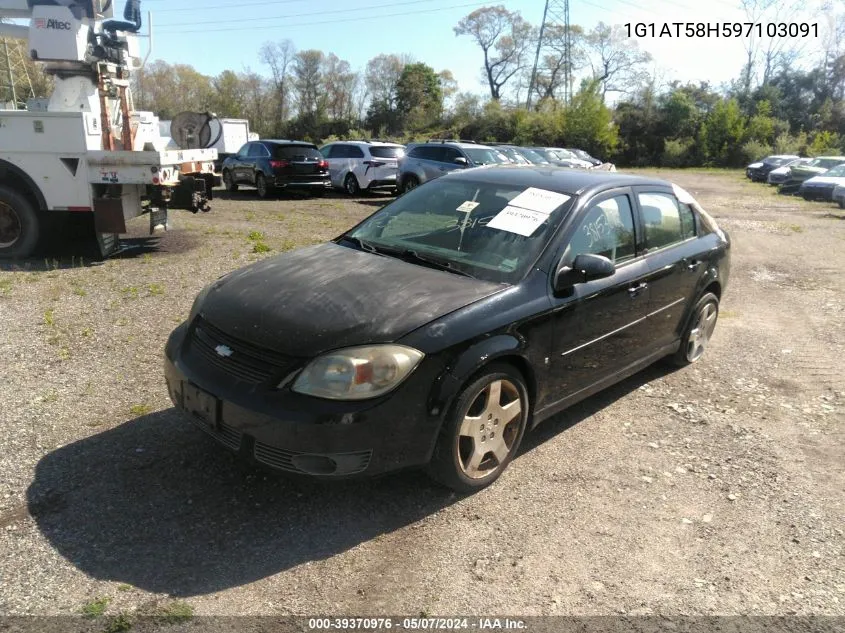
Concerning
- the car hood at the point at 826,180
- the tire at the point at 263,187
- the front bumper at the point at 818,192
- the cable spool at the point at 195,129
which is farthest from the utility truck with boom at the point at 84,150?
the car hood at the point at 826,180

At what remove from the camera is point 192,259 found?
8.89 meters

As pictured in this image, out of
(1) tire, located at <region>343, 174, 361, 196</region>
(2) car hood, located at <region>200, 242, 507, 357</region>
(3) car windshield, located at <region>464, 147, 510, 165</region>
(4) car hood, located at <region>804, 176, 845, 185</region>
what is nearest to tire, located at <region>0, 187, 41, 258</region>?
(2) car hood, located at <region>200, 242, 507, 357</region>

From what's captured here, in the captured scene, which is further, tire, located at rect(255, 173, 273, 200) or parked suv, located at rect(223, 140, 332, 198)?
tire, located at rect(255, 173, 273, 200)

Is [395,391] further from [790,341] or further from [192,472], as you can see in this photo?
[790,341]

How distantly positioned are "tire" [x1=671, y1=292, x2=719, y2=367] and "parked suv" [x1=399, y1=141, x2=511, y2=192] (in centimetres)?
1096

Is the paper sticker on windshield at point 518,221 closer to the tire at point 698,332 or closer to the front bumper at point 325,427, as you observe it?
the front bumper at point 325,427

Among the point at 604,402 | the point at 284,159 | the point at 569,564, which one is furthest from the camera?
the point at 284,159

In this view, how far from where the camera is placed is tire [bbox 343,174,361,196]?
743 inches

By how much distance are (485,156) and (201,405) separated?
47.4 feet

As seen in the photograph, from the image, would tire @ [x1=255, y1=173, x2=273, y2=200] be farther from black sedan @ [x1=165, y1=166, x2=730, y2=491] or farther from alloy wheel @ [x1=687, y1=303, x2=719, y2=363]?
alloy wheel @ [x1=687, y1=303, x2=719, y2=363]

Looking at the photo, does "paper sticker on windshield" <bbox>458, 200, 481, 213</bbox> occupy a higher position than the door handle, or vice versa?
"paper sticker on windshield" <bbox>458, 200, 481, 213</bbox>

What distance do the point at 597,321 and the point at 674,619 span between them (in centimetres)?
183

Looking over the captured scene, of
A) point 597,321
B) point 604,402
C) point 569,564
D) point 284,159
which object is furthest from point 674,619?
point 284,159

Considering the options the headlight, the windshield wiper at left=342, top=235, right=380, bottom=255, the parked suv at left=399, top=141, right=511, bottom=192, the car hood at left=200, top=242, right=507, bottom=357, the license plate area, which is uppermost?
the parked suv at left=399, top=141, right=511, bottom=192
